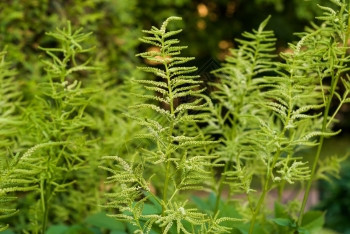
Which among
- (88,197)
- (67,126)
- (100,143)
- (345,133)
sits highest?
(67,126)

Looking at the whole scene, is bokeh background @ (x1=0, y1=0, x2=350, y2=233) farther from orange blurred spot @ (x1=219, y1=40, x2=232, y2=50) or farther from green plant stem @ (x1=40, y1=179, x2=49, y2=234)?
orange blurred spot @ (x1=219, y1=40, x2=232, y2=50)

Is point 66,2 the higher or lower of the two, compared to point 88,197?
higher

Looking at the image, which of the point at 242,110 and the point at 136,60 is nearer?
the point at 242,110

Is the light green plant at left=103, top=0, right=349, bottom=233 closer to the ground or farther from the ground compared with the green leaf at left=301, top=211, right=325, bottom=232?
farther from the ground

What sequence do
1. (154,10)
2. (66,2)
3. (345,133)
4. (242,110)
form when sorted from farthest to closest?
(345,133) < (154,10) < (66,2) < (242,110)

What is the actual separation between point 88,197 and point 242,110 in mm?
687

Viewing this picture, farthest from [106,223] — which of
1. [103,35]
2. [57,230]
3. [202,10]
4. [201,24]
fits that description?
[202,10]

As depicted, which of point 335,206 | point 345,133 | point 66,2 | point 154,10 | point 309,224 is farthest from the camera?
point 345,133

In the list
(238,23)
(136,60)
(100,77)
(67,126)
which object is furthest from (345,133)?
(67,126)

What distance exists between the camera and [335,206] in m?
5.27

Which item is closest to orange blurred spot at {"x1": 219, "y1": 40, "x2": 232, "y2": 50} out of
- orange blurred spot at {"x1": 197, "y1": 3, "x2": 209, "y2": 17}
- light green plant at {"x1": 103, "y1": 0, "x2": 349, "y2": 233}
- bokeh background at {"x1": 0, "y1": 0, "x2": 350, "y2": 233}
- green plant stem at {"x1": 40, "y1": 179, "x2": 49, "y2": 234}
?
orange blurred spot at {"x1": 197, "y1": 3, "x2": 209, "y2": 17}

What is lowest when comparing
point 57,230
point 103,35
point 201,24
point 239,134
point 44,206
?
point 57,230

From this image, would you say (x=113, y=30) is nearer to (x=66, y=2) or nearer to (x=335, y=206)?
(x=66, y=2)

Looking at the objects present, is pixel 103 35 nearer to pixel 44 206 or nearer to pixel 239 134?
pixel 239 134
